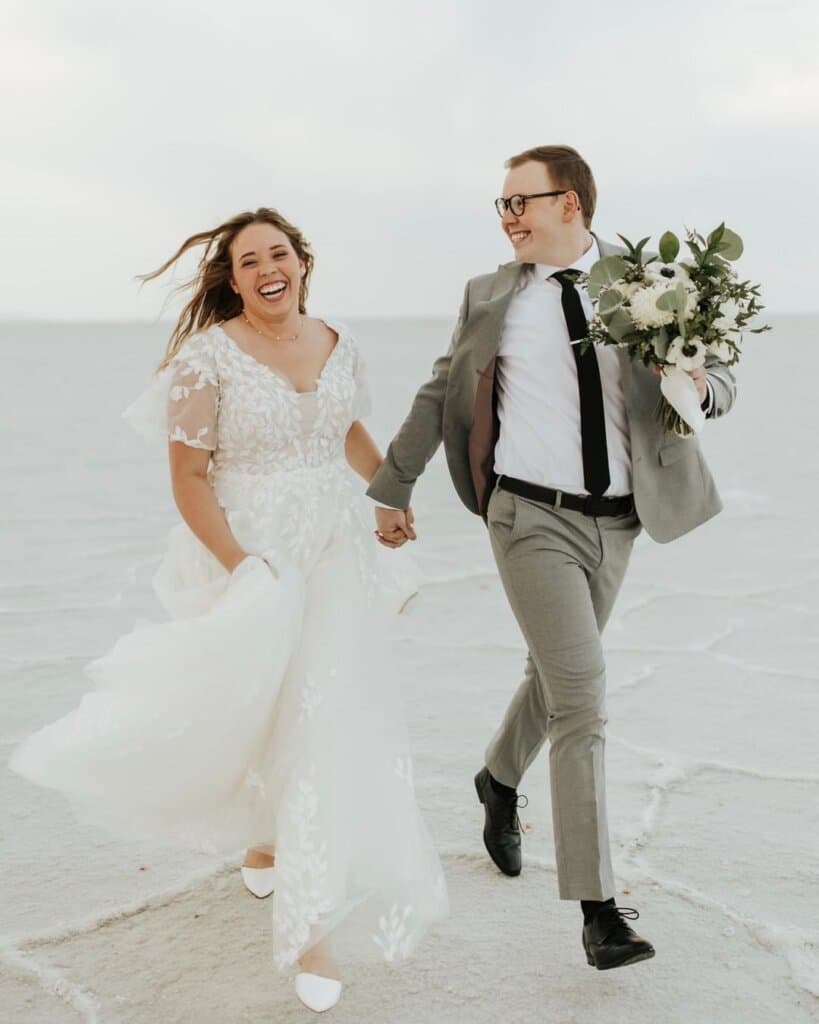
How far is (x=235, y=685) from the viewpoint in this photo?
3.40m

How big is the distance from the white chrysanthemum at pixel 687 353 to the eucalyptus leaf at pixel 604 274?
0.25 m

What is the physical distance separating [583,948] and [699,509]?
123cm

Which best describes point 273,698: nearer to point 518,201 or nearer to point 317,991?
point 317,991

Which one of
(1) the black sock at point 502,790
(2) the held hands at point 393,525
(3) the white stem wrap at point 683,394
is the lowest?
(1) the black sock at point 502,790

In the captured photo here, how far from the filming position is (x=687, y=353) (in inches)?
138

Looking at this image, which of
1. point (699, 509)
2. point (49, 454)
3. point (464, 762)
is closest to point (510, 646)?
point (464, 762)

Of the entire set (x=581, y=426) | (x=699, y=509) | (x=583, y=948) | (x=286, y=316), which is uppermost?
(x=286, y=316)

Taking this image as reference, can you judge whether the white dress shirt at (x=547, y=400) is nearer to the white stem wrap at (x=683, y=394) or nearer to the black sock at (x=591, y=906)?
the white stem wrap at (x=683, y=394)

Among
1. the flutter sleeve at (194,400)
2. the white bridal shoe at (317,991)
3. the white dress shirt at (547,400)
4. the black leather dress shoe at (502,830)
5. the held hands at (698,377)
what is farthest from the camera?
the black leather dress shoe at (502,830)

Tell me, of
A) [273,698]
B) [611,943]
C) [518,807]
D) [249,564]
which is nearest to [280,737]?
[273,698]

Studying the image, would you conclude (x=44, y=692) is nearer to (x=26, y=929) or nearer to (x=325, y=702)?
(x=26, y=929)

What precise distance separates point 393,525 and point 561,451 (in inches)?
27.4

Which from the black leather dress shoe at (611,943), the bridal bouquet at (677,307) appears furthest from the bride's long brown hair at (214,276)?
the black leather dress shoe at (611,943)

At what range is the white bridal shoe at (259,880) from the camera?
155 inches
